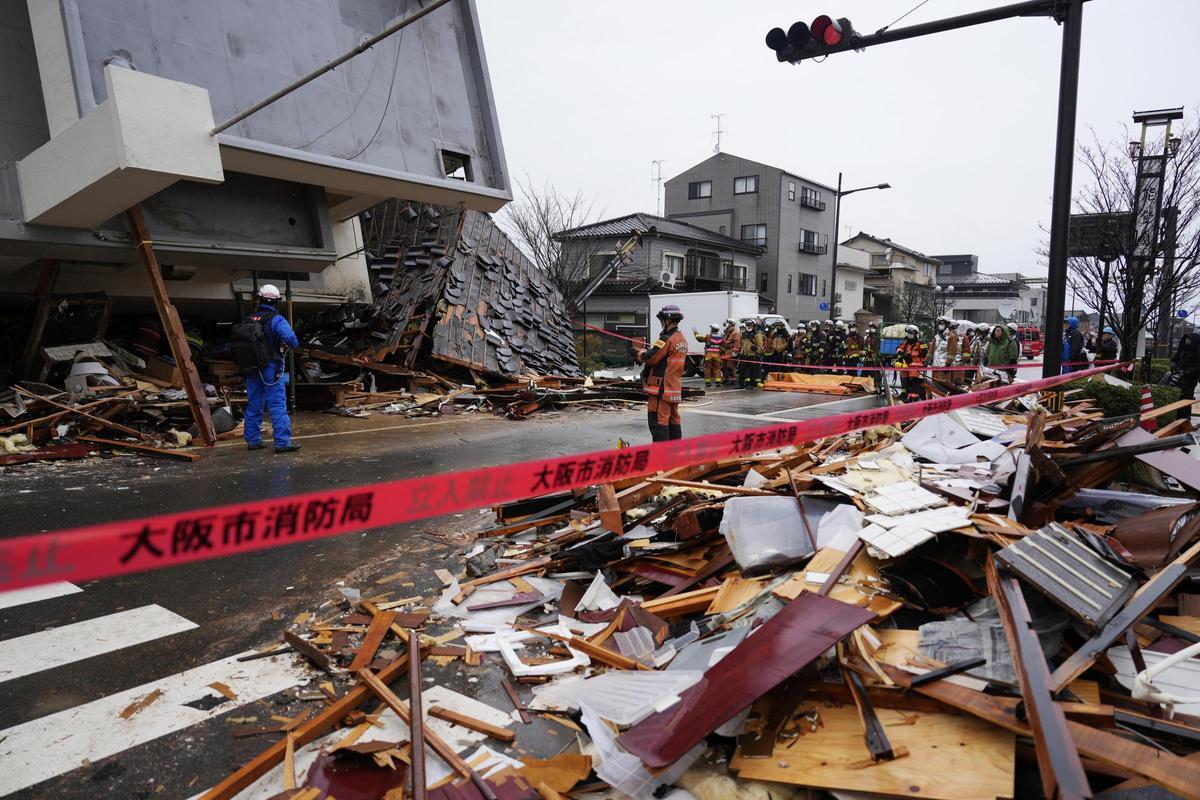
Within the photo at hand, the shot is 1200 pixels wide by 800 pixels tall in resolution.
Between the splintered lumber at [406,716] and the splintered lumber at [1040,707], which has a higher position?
the splintered lumber at [1040,707]

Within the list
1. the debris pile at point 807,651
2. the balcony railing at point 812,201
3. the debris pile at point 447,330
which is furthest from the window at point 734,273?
the debris pile at point 807,651

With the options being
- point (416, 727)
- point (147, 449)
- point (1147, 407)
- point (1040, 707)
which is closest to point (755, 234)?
point (1147, 407)

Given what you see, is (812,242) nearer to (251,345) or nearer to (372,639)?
(251,345)

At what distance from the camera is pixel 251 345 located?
8820mm

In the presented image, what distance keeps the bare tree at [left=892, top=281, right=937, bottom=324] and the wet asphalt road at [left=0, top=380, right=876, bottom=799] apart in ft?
161

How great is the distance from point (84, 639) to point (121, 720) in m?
1.12

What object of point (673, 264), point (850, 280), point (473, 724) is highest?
point (673, 264)

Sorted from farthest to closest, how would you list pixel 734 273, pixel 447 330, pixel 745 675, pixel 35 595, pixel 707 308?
pixel 734 273 < pixel 707 308 < pixel 447 330 < pixel 35 595 < pixel 745 675

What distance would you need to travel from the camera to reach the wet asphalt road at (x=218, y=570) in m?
2.91

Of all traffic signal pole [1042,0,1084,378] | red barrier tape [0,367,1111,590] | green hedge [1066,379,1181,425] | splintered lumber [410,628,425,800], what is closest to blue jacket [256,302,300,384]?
splintered lumber [410,628,425,800]

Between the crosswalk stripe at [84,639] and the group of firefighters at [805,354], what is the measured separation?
218 inches

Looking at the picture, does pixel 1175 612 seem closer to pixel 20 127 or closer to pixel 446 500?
pixel 446 500

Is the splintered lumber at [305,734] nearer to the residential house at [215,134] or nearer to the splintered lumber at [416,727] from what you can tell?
the splintered lumber at [416,727]

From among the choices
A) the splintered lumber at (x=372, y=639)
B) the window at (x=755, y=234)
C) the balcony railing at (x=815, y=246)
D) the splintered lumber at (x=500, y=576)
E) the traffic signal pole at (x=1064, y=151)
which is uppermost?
the window at (x=755, y=234)
